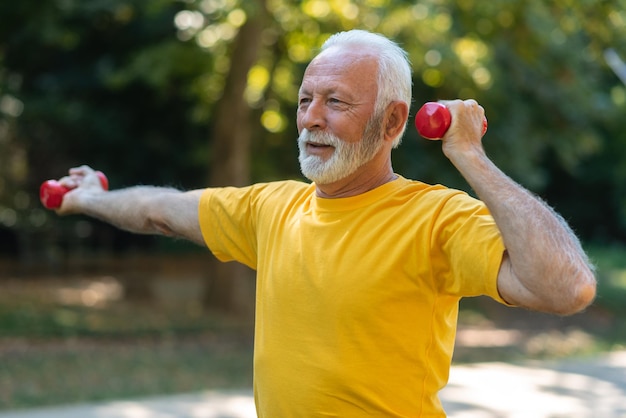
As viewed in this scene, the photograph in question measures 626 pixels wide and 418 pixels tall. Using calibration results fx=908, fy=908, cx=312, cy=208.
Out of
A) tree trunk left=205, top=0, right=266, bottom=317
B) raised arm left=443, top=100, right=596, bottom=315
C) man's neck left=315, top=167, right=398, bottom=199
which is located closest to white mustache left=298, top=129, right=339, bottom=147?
man's neck left=315, top=167, right=398, bottom=199

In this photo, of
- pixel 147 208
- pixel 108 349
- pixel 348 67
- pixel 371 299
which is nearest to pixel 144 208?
pixel 147 208

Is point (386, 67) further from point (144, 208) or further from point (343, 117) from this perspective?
point (144, 208)

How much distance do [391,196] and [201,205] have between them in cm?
82

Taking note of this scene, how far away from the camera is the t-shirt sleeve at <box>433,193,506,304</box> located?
213 centimetres

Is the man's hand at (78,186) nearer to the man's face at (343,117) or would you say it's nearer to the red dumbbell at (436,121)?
the man's face at (343,117)

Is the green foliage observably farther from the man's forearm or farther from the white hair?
the white hair

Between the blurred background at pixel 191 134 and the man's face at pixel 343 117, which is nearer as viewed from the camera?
the man's face at pixel 343 117

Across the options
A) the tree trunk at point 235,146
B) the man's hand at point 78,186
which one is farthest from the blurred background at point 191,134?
the man's hand at point 78,186

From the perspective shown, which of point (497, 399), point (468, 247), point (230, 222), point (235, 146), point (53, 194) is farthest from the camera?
point (235, 146)

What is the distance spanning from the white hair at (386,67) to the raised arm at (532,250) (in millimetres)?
457

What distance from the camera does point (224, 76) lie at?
44.5ft

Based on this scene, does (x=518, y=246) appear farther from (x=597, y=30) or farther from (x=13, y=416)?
(x=597, y=30)

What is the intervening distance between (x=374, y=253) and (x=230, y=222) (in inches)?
29.5

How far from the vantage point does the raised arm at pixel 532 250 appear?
201 cm
